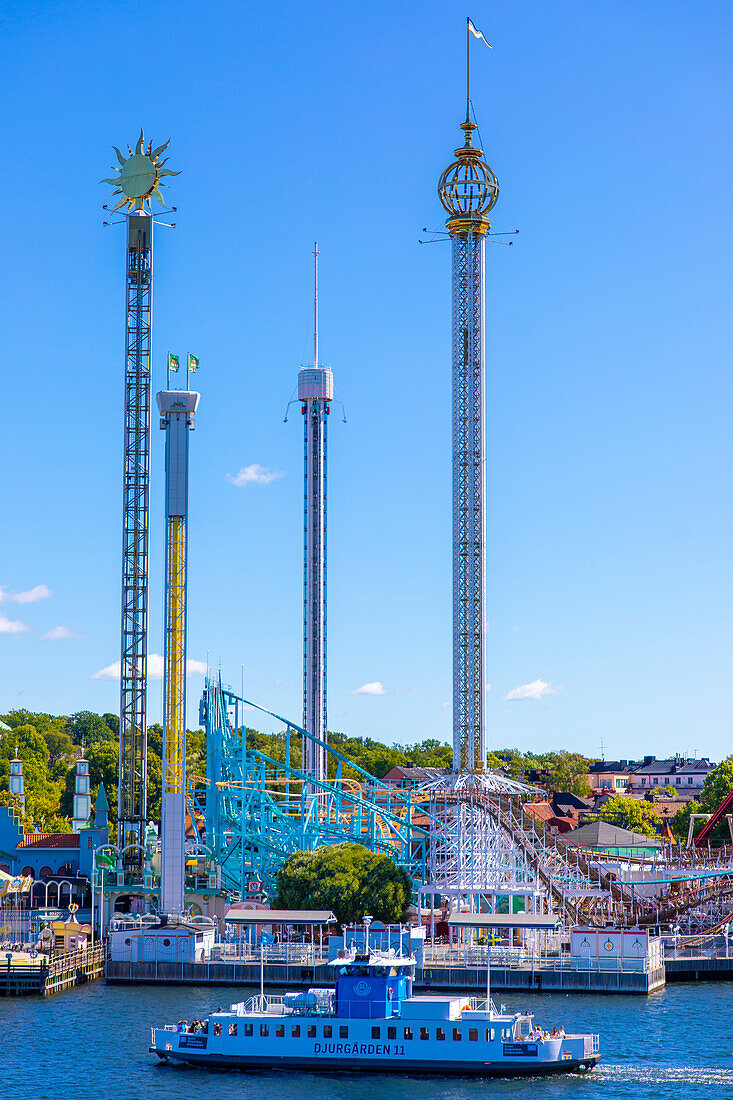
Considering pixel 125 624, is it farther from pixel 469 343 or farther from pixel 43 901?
pixel 469 343

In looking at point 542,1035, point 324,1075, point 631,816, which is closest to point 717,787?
point 631,816

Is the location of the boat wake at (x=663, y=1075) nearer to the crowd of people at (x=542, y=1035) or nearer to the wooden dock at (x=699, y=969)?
the crowd of people at (x=542, y=1035)

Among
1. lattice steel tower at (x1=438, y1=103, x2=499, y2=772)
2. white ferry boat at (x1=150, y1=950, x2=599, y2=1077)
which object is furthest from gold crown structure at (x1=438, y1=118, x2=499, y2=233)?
white ferry boat at (x1=150, y1=950, x2=599, y2=1077)

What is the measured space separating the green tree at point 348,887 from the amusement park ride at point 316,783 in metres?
4.37

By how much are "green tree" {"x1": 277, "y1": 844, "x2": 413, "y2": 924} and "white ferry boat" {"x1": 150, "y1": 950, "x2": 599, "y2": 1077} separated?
24052 mm

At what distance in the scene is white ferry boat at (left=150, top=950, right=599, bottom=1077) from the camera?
60688 mm

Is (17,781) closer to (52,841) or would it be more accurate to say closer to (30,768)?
(52,841)

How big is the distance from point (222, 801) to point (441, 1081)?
4444cm

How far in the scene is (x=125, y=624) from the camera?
366 ft

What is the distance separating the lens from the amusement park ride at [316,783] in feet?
311

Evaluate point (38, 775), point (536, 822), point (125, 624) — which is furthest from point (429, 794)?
point (38, 775)

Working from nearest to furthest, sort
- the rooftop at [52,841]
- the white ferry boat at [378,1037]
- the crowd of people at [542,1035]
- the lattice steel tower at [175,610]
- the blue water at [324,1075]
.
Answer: the blue water at [324,1075]
the white ferry boat at [378,1037]
the crowd of people at [542,1035]
the lattice steel tower at [175,610]
the rooftop at [52,841]

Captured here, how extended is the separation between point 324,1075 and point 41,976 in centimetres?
2313

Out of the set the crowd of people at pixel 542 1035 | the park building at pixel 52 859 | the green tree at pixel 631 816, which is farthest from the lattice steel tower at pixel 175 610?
the green tree at pixel 631 816
